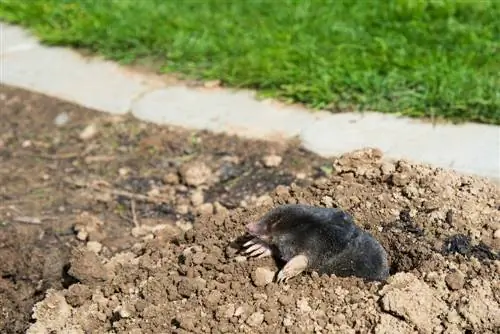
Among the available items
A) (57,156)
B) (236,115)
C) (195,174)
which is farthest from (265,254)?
(57,156)

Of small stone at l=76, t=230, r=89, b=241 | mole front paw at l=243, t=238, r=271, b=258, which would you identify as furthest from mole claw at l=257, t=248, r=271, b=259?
small stone at l=76, t=230, r=89, b=241

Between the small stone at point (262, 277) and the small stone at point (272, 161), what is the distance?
1599 mm

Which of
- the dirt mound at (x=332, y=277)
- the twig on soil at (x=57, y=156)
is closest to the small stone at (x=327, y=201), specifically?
the dirt mound at (x=332, y=277)

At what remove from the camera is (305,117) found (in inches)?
193

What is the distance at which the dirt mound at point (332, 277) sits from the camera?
277 centimetres

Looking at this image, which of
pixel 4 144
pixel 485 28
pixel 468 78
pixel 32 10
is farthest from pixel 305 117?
pixel 32 10

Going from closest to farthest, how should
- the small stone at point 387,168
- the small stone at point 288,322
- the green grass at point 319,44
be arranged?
the small stone at point 288,322 < the small stone at point 387,168 < the green grass at point 319,44

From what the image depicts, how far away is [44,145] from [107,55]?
1128 mm

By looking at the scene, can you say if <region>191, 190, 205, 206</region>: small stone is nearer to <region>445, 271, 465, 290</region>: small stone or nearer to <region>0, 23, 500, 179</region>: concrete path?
<region>0, 23, 500, 179</region>: concrete path

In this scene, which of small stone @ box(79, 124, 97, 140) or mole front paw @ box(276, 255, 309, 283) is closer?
mole front paw @ box(276, 255, 309, 283)

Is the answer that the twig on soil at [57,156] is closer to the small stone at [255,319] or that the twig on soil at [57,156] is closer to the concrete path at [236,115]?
the concrete path at [236,115]

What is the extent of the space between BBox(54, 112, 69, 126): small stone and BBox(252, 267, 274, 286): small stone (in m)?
2.67

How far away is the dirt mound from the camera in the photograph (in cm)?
277

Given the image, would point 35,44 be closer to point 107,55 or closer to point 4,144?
point 107,55
